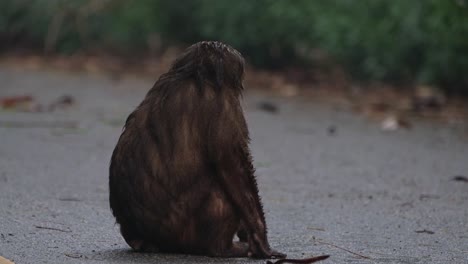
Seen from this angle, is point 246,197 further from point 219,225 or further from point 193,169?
point 193,169

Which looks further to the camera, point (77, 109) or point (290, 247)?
point (77, 109)

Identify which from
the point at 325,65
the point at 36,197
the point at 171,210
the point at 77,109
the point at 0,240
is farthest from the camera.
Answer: the point at 325,65

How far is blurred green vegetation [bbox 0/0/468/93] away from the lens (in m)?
12.8

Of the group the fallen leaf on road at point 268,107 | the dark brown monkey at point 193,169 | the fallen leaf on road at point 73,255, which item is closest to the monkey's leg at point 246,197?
the dark brown monkey at point 193,169

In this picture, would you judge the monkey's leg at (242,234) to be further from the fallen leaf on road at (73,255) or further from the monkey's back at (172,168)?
the fallen leaf on road at (73,255)

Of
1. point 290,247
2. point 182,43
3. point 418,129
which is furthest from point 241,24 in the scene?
point 290,247

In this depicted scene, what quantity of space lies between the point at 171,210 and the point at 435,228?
2.03m

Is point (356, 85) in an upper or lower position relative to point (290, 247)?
upper

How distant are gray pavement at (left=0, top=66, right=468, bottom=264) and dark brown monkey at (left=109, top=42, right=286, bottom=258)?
0.14 m

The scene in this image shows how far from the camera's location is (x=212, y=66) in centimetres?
558

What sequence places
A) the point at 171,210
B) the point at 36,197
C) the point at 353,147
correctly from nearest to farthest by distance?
the point at 171,210, the point at 36,197, the point at 353,147

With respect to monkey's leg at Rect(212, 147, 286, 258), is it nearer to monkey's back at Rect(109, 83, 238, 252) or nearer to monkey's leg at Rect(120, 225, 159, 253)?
monkey's back at Rect(109, 83, 238, 252)

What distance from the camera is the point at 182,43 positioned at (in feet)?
59.2

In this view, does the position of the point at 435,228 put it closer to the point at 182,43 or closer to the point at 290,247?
the point at 290,247
